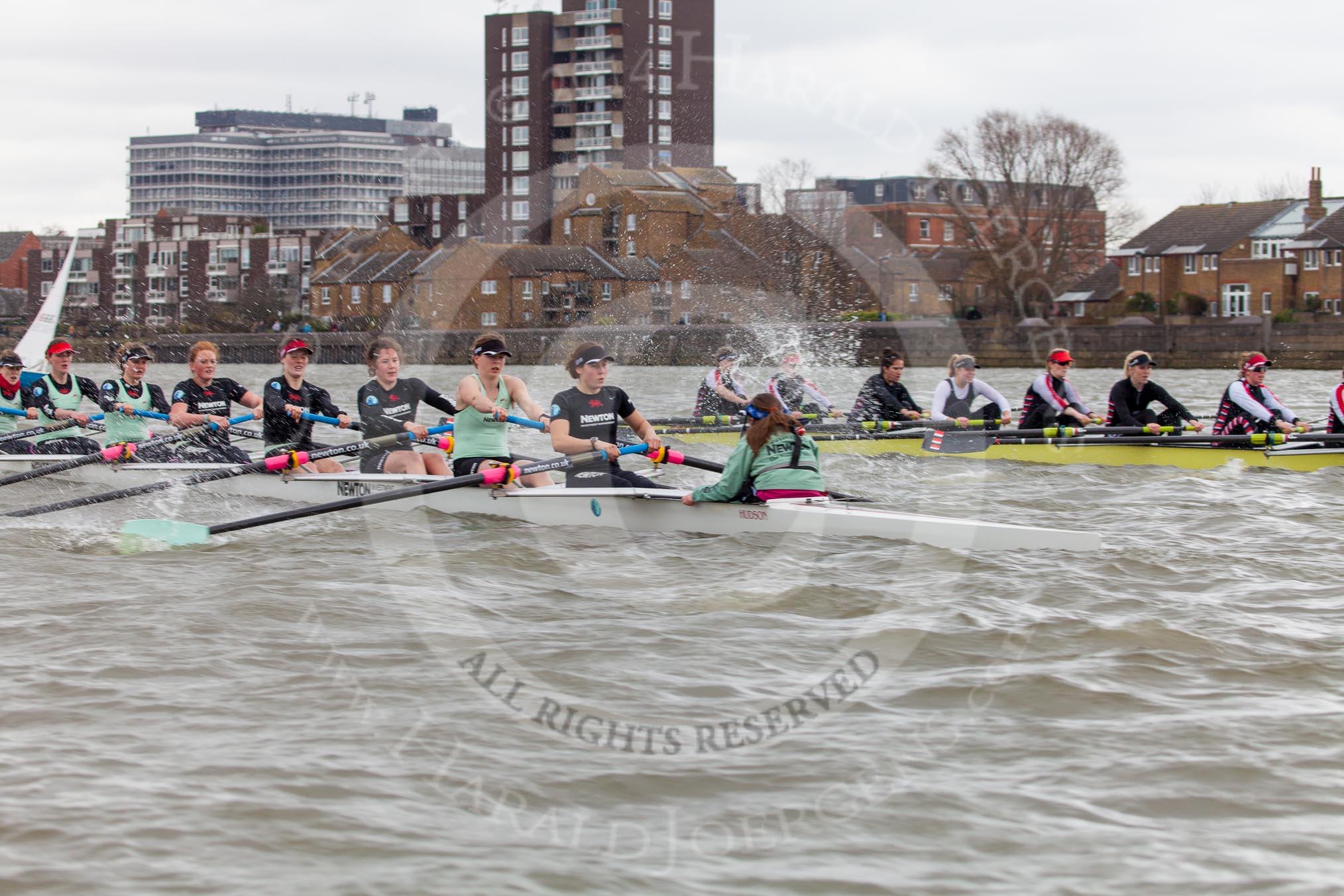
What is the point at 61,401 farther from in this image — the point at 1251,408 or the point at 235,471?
the point at 1251,408

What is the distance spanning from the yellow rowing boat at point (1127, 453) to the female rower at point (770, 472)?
176 inches

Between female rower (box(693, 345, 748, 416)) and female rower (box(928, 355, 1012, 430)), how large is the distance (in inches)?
109

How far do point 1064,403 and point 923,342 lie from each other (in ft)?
113

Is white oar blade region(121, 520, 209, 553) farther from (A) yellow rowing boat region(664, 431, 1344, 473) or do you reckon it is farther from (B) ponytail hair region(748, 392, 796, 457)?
(A) yellow rowing boat region(664, 431, 1344, 473)

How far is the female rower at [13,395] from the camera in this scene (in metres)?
13.7

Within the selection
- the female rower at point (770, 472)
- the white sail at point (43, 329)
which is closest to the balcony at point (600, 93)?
the white sail at point (43, 329)

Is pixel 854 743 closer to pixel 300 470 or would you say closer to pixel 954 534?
pixel 954 534

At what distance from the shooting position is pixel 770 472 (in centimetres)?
855

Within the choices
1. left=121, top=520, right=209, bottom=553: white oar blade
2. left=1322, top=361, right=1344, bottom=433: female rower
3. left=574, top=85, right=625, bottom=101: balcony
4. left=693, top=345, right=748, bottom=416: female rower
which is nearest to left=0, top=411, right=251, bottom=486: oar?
left=121, top=520, right=209, bottom=553: white oar blade

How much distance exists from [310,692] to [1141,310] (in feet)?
A: 179

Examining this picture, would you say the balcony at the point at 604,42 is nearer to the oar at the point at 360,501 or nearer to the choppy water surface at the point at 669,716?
the choppy water surface at the point at 669,716

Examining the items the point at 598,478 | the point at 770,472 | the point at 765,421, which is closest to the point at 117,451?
the point at 598,478

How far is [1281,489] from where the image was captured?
1232 centimetres

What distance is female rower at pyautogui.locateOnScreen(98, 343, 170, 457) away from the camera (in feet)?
→ 42.5
